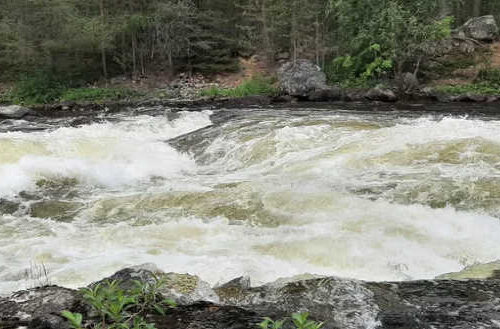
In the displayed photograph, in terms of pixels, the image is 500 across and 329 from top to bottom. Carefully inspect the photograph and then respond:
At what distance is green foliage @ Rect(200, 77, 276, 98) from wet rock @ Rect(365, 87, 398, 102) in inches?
184

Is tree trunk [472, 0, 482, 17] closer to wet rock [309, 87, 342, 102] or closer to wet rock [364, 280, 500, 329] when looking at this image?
wet rock [309, 87, 342, 102]

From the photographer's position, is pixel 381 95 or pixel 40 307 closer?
pixel 40 307

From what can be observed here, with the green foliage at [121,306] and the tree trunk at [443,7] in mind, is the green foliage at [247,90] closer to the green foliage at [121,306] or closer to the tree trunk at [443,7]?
the tree trunk at [443,7]

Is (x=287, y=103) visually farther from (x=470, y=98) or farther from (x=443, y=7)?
(x=443, y=7)

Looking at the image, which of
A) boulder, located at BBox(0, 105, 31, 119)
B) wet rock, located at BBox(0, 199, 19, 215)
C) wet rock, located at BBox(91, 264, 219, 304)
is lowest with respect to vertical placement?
wet rock, located at BBox(0, 199, 19, 215)

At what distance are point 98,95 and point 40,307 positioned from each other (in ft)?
74.1

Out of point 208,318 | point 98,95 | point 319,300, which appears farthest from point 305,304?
point 98,95

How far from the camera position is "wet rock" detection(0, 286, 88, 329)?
3.31 metres

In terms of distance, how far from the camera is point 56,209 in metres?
8.38

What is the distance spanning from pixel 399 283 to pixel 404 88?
1709 centimetres

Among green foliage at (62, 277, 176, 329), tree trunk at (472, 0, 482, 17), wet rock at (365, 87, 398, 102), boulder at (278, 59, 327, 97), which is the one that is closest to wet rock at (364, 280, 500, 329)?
green foliage at (62, 277, 176, 329)

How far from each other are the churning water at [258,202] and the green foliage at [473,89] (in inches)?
325

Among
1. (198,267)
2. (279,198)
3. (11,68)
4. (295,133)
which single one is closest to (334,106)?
(295,133)

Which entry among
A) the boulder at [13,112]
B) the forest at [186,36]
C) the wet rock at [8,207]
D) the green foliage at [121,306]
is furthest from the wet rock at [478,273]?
the boulder at [13,112]
